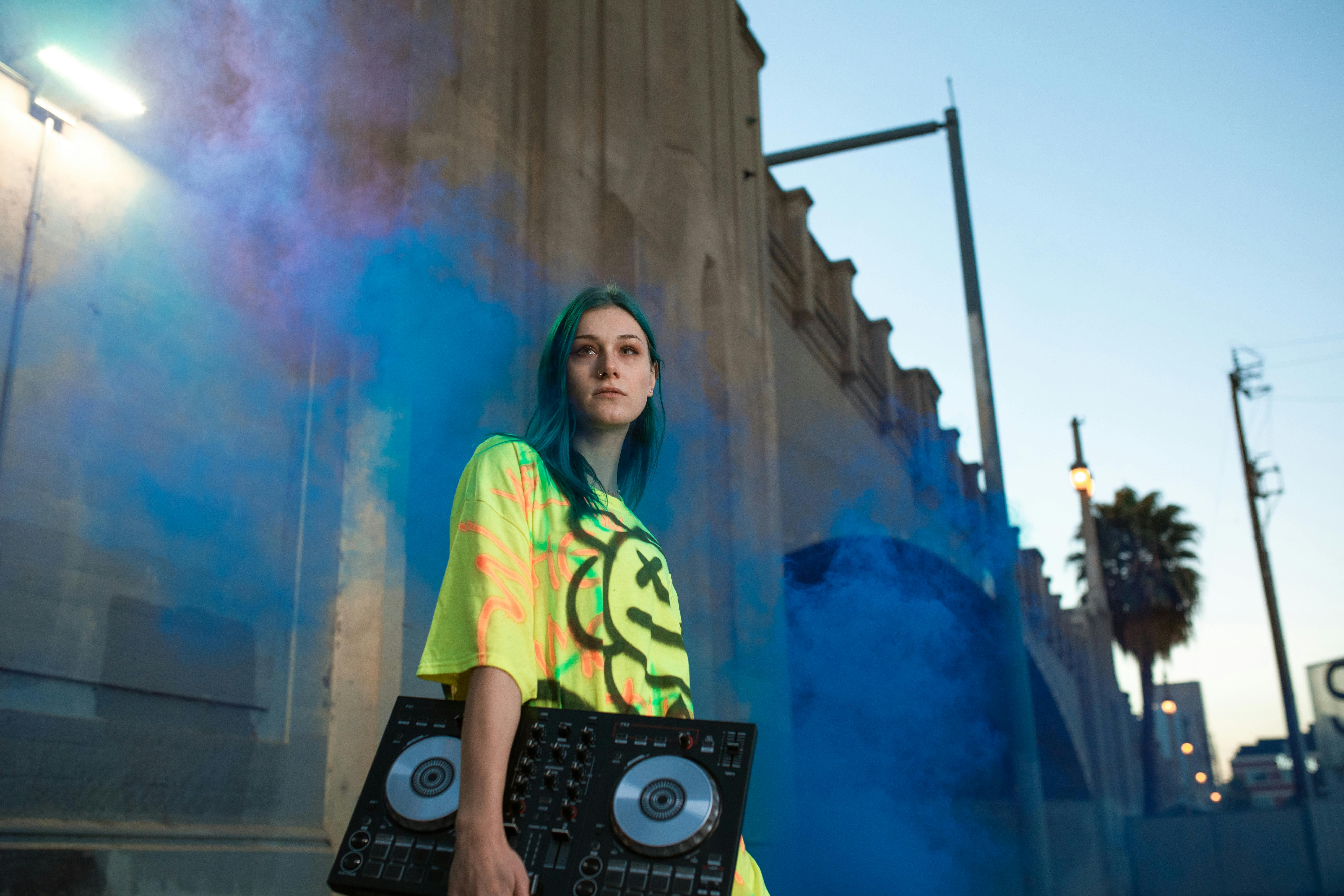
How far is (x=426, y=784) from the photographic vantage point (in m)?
1.60

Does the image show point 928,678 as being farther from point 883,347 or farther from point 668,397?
point 883,347

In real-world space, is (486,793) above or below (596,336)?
below

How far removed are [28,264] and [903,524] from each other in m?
7.42

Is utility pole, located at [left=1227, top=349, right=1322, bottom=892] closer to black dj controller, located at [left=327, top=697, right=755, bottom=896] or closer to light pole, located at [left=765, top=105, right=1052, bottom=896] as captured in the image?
light pole, located at [left=765, top=105, right=1052, bottom=896]

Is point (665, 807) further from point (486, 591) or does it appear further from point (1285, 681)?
point (1285, 681)

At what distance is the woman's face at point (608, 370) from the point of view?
221 cm

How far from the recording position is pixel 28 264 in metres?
3.53

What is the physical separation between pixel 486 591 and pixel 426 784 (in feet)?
1.06

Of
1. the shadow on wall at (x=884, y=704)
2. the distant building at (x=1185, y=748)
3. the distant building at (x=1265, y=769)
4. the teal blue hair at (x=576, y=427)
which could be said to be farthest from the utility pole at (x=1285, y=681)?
the distant building at (x=1265, y=769)

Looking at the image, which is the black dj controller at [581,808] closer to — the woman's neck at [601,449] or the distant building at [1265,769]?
the woman's neck at [601,449]

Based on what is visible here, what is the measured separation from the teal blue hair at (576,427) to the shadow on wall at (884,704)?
5714 millimetres

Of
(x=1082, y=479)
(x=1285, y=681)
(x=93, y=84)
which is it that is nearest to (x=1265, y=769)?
(x=1285, y=681)

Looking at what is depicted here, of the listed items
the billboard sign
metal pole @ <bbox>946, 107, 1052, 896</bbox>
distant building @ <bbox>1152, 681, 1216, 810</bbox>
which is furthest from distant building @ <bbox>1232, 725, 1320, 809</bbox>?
metal pole @ <bbox>946, 107, 1052, 896</bbox>

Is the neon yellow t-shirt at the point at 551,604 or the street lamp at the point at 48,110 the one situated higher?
the street lamp at the point at 48,110
